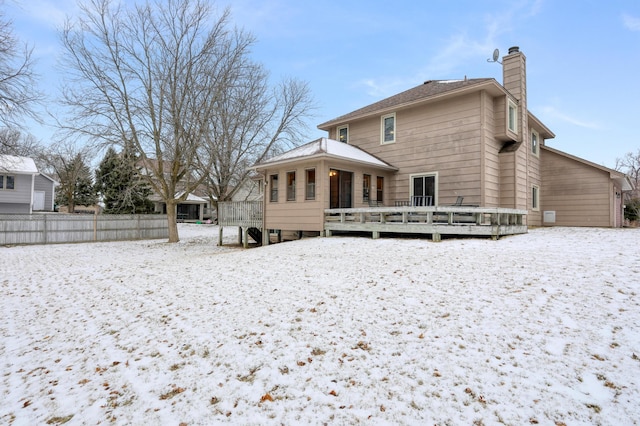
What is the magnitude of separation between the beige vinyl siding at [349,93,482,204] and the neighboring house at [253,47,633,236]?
0.13 feet

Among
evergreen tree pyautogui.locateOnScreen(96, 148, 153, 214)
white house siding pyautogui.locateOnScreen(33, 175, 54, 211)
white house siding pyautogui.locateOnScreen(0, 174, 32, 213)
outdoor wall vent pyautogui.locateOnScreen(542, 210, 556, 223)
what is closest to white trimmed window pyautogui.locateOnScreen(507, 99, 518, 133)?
outdoor wall vent pyautogui.locateOnScreen(542, 210, 556, 223)

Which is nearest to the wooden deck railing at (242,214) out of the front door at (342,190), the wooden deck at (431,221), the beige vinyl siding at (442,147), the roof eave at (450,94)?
the front door at (342,190)

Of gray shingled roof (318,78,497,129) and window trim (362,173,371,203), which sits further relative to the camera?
window trim (362,173,371,203)

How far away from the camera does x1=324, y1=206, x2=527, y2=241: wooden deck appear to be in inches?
376

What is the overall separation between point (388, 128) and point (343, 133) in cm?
267

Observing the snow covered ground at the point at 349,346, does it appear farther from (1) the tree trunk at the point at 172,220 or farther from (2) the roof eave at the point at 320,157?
(1) the tree trunk at the point at 172,220

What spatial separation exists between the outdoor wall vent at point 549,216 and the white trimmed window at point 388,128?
28.3ft

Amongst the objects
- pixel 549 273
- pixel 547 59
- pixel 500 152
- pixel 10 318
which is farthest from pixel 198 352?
pixel 547 59

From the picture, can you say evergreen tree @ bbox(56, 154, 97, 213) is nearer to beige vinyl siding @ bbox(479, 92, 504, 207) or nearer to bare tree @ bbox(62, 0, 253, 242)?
bare tree @ bbox(62, 0, 253, 242)

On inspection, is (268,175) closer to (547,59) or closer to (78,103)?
(78,103)

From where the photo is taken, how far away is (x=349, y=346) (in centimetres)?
382

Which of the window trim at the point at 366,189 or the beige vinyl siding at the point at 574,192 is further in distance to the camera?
the beige vinyl siding at the point at 574,192

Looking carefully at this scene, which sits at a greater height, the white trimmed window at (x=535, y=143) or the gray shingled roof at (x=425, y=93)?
the gray shingled roof at (x=425, y=93)

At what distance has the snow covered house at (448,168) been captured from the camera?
11992mm
